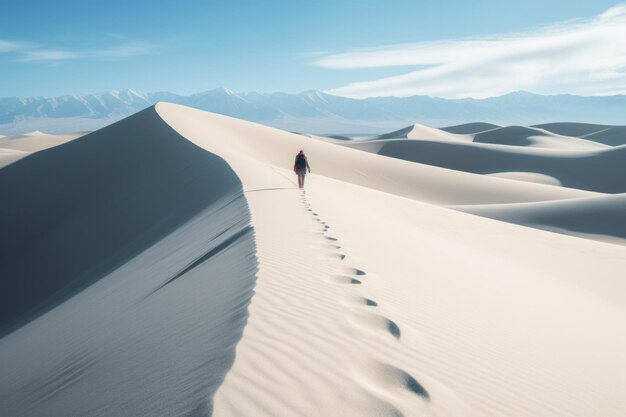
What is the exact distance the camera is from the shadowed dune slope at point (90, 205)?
35.6 feet

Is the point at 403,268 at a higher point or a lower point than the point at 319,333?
lower

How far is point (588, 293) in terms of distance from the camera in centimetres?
724

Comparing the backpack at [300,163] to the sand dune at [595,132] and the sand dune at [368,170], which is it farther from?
the sand dune at [595,132]

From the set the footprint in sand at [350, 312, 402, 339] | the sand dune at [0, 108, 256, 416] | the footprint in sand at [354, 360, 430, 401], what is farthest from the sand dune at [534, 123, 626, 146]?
the footprint in sand at [354, 360, 430, 401]

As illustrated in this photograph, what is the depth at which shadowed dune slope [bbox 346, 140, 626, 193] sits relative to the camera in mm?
38844

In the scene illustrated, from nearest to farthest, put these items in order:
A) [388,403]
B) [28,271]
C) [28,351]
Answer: [388,403]
[28,351]
[28,271]

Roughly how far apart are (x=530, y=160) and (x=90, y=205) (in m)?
40.2

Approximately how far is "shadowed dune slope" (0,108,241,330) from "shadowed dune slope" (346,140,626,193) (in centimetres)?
3265

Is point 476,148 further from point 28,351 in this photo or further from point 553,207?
point 28,351

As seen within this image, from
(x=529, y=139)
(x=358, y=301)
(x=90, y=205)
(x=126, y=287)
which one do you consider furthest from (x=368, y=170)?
(x=529, y=139)

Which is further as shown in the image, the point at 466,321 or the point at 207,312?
the point at 466,321

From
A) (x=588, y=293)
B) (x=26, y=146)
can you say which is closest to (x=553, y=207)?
(x=588, y=293)

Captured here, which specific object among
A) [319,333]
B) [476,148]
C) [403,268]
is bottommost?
[476,148]

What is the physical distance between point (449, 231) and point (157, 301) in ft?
24.8
